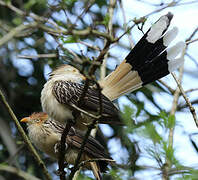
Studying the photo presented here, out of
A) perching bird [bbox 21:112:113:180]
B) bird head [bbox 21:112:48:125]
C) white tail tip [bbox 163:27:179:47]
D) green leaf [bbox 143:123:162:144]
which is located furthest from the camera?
bird head [bbox 21:112:48:125]

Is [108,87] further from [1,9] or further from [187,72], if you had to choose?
[1,9]

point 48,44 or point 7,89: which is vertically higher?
point 48,44

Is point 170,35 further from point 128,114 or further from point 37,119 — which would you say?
point 37,119

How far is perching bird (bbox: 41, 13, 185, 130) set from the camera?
3715mm

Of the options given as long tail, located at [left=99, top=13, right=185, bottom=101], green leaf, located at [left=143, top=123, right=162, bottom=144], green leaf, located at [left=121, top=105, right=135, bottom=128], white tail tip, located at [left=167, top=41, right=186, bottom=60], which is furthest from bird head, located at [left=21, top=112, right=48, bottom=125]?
green leaf, located at [left=143, top=123, right=162, bottom=144]

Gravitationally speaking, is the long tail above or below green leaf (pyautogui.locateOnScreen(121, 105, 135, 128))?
above

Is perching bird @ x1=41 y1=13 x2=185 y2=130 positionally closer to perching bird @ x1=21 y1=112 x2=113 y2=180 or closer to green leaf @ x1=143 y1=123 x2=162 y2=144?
perching bird @ x1=21 y1=112 x2=113 y2=180

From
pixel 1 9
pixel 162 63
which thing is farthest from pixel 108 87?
pixel 1 9

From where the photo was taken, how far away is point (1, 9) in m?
5.84

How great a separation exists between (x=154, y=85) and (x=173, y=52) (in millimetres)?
1593

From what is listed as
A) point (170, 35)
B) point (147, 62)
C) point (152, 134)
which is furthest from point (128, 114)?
point (147, 62)

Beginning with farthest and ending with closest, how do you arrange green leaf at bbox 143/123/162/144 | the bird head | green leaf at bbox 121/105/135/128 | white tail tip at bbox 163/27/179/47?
the bird head → white tail tip at bbox 163/27/179/47 → green leaf at bbox 121/105/135/128 → green leaf at bbox 143/123/162/144

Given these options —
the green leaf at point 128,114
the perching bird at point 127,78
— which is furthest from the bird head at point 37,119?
the green leaf at point 128,114

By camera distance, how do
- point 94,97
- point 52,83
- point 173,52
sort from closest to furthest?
point 173,52, point 94,97, point 52,83
